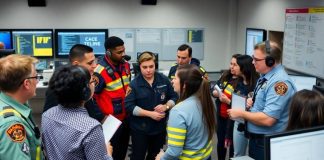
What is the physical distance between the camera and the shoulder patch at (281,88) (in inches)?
81.3

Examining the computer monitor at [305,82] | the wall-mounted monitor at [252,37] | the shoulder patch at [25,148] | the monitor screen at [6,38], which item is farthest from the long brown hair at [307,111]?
the monitor screen at [6,38]

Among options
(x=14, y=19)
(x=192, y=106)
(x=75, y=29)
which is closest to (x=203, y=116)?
(x=192, y=106)

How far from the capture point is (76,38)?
637 centimetres

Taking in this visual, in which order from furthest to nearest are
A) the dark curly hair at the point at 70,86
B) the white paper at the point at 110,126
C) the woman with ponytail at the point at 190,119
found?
the white paper at the point at 110,126
the woman with ponytail at the point at 190,119
the dark curly hair at the point at 70,86

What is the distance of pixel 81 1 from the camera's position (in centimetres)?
643

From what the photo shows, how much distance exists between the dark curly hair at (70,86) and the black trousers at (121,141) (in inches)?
60.1

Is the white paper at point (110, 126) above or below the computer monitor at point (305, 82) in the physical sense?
below

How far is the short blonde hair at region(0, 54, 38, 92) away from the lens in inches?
58.2

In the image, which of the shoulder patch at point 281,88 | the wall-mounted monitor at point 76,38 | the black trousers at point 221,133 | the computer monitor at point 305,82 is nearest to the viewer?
the shoulder patch at point 281,88

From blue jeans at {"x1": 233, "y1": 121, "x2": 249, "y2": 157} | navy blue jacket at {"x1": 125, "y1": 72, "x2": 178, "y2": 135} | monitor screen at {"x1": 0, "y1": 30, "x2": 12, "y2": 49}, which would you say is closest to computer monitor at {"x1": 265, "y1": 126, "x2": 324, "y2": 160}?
blue jeans at {"x1": 233, "y1": 121, "x2": 249, "y2": 157}

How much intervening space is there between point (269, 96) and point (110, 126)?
1.09 metres

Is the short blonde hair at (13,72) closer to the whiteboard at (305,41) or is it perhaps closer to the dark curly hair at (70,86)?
the dark curly hair at (70,86)

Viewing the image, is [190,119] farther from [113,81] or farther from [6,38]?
[6,38]

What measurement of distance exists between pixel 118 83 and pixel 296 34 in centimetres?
294
